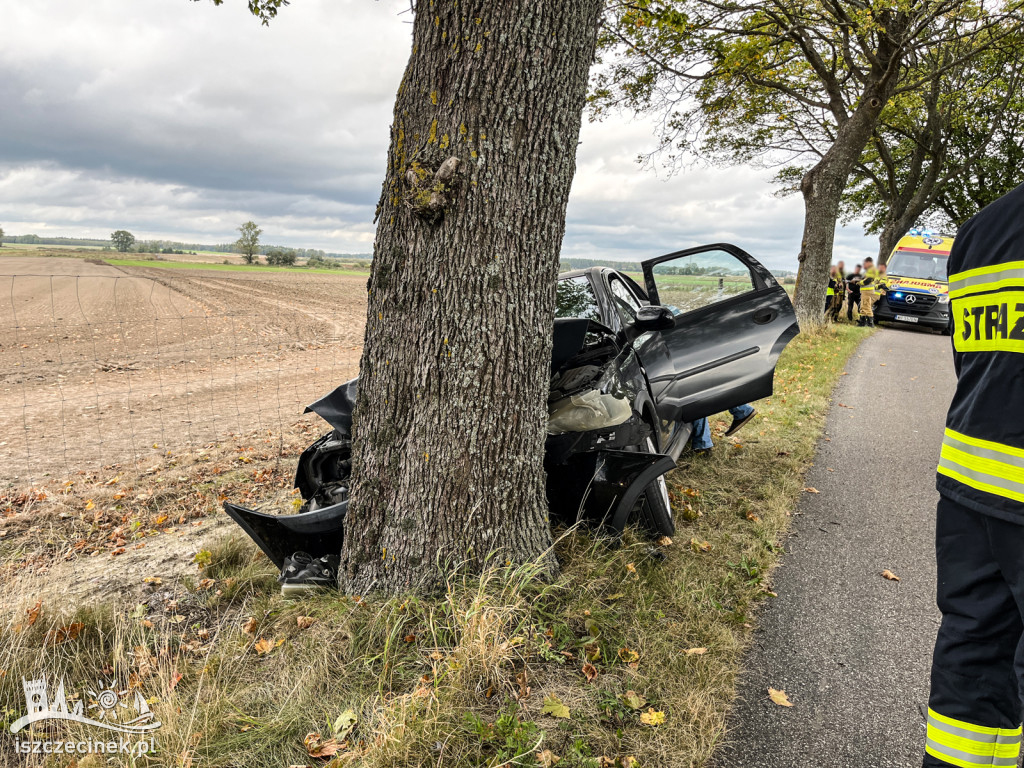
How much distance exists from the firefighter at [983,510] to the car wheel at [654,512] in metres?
1.89

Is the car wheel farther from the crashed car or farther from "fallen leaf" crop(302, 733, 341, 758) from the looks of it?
"fallen leaf" crop(302, 733, 341, 758)

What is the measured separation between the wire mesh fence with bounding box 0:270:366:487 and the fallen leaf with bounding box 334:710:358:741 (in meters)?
4.69

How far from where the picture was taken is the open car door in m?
4.87

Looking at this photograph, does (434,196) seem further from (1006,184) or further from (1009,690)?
(1006,184)

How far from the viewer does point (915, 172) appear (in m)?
22.1

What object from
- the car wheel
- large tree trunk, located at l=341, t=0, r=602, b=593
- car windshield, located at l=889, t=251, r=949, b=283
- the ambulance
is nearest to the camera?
large tree trunk, located at l=341, t=0, r=602, b=593

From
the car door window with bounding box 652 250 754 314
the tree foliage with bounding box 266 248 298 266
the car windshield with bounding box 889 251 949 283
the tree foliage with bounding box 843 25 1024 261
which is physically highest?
the tree foliage with bounding box 843 25 1024 261

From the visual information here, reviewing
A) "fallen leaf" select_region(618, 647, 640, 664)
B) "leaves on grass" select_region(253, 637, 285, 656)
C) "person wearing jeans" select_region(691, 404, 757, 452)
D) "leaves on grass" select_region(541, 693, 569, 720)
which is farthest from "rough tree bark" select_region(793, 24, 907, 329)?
"leaves on grass" select_region(253, 637, 285, 656)

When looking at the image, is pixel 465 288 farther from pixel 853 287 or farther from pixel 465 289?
pixel 853 287

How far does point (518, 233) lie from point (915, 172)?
2501 centimetres

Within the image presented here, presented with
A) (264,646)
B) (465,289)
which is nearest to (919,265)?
(465,289)

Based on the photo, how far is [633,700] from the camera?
243 cm

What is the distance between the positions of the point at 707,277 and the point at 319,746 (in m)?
4.63

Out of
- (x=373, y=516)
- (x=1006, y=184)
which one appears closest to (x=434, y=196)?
(x=373, y=516)
